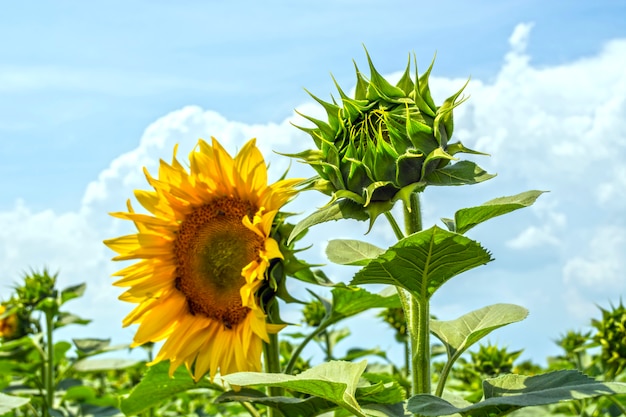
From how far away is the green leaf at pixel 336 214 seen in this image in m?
1.86

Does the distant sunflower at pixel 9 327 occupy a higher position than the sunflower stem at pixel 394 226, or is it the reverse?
the distant sunflower at pixel 9 327

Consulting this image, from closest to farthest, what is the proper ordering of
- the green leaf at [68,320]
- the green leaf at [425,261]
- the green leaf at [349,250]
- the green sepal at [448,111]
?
the green leaf at [425,261] < the green sepal at [448,111] < the green leaf at [349,250] < the green leaf at [68,320]

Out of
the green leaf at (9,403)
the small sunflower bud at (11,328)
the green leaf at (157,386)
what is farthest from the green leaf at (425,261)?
the small sunflower bud at (11,328)

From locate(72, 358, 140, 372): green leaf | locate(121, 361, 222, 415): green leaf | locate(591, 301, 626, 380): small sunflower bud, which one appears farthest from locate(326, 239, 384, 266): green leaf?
locate(72, 358, 140, 372): green leaf

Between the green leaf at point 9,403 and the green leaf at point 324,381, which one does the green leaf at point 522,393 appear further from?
the green leaf at point 9,403

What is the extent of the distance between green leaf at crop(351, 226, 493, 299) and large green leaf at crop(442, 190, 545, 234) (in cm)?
11

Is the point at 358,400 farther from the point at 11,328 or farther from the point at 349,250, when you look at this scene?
the point at 11,328

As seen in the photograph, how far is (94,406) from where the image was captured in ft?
13.1

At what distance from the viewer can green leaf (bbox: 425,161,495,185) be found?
1822mm

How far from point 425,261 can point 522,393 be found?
1.14ft

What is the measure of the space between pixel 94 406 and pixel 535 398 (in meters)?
2.83

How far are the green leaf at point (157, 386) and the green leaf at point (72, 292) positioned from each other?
174cm

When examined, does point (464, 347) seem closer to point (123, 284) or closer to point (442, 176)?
point (442, 176)

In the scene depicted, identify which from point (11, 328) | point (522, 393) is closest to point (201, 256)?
point (522, 393)
